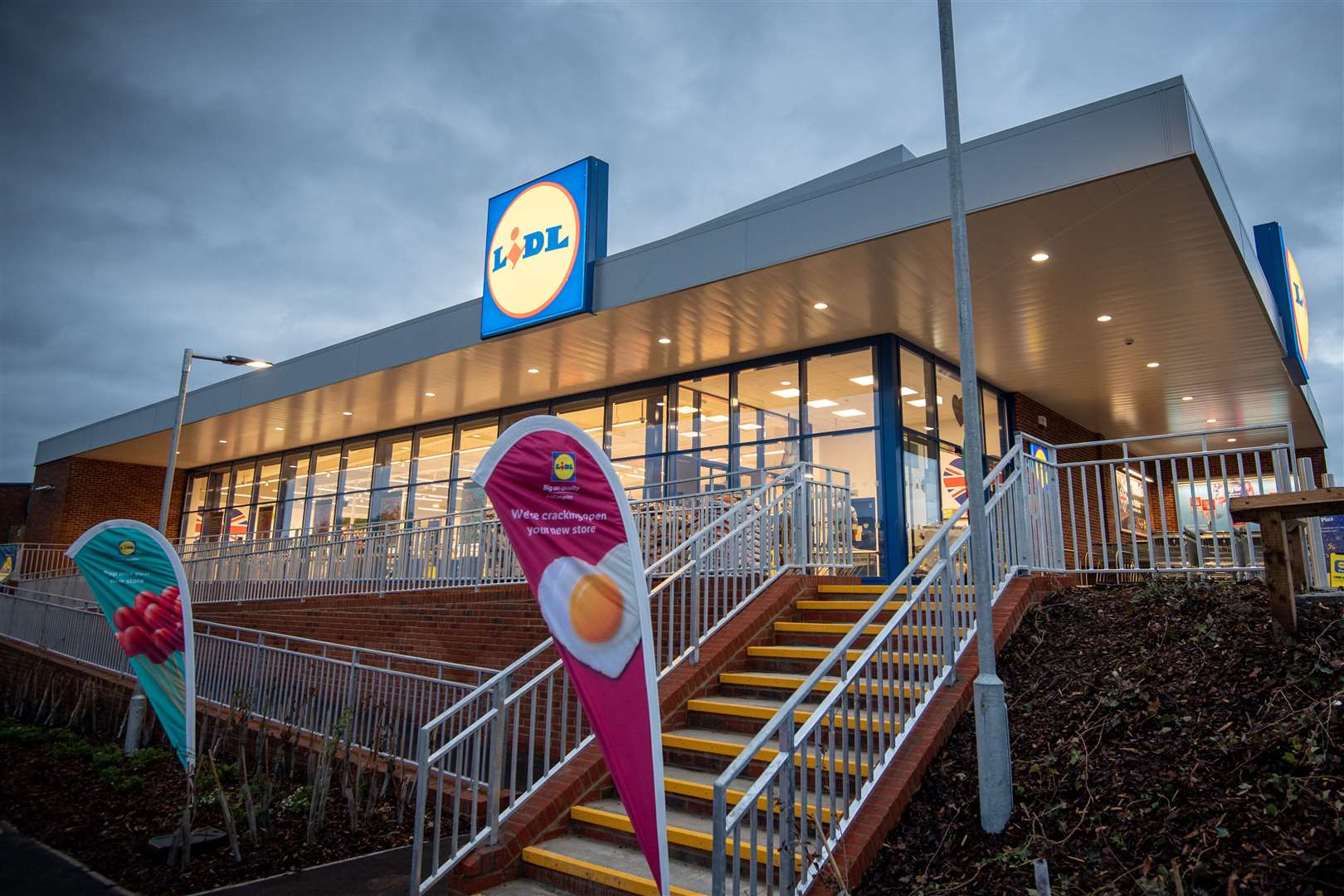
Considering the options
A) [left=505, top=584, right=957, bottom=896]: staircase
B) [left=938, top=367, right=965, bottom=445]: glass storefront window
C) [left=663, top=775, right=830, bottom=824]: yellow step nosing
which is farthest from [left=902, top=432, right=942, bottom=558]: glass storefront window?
[left=663, top=775, right=830, bottom=824]: yellow step nosing

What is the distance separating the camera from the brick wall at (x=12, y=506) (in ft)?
114

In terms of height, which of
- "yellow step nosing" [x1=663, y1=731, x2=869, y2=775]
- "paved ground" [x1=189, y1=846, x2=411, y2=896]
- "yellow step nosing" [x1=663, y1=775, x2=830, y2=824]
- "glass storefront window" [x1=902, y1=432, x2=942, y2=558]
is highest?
"glass storefront window" [x1=902, y1=432, x2=942, y2=558]

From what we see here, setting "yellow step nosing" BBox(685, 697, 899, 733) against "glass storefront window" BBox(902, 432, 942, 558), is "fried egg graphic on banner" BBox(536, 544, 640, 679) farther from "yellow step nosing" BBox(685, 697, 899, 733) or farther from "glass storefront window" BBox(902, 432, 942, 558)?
"glass storefront window" BBox(902, 432, 942, 558)

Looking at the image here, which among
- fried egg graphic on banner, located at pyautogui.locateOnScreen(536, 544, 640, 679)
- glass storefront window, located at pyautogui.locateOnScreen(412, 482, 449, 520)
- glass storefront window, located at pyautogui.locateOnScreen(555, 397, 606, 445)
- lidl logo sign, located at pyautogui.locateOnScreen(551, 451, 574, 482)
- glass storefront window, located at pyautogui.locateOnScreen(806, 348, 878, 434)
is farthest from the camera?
glass storefront window, located at pyautogui.locateOnScreen(412, 482, 449, 520)

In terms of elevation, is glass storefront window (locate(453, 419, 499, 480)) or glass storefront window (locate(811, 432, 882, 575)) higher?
glass storefront window (locate(453, 419, 499, 480))

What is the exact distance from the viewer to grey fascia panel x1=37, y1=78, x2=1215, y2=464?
8.12 m

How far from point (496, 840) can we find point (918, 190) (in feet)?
26.5

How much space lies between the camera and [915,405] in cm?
1474

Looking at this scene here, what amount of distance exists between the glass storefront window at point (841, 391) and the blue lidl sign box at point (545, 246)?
14.9 feet

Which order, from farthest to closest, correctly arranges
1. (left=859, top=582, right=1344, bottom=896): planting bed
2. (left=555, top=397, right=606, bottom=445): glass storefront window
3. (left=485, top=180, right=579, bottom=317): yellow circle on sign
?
(left=555, top=397, right=606, bottom=445): glass storefront window
(left=485, top=180, right=579, bottom=317): yellow circle on sign
(left=859, top=582, right=1344, bottom=896): planting bed

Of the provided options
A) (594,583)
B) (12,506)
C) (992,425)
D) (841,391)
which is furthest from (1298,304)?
(12,506)

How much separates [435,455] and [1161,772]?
19.6 metres

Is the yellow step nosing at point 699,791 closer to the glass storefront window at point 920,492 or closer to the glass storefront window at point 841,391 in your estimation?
the glass storefront window at point 920,492

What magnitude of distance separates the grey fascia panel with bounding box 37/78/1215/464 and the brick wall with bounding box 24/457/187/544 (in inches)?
688
